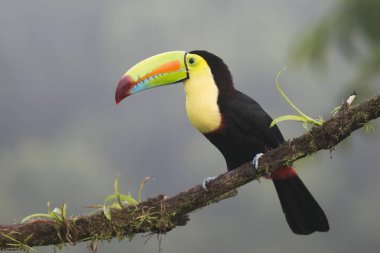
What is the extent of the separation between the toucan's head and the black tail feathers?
0.53m

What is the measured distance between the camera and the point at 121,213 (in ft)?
9.21

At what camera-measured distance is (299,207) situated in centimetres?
312

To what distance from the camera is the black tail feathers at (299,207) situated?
3074 millimetres

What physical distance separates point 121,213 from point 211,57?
2.85 ft

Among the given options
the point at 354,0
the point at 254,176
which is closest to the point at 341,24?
the point at 354,0

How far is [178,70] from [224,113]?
1.00ft

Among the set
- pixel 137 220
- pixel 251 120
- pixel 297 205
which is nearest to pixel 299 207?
pixel 297 205

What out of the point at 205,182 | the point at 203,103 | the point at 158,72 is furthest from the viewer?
the point at 158,72

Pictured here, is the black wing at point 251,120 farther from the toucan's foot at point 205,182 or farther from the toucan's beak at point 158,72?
the toucan's foot at point 205,182

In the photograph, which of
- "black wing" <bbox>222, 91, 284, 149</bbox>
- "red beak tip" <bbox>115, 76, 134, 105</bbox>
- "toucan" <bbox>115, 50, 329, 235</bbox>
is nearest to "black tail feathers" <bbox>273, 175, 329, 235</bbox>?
"toucan" <bbox>115, 50, 329, 235</bbox>

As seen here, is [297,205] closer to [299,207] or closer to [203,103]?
[299,207]

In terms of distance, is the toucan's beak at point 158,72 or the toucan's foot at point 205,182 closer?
the toucan's foot at point 205,182

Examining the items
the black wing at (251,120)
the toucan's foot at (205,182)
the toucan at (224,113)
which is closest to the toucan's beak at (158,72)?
the toucan at (224,113)

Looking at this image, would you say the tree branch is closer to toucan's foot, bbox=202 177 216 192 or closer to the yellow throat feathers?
toucan's foot, bbox=202 177 216 192
